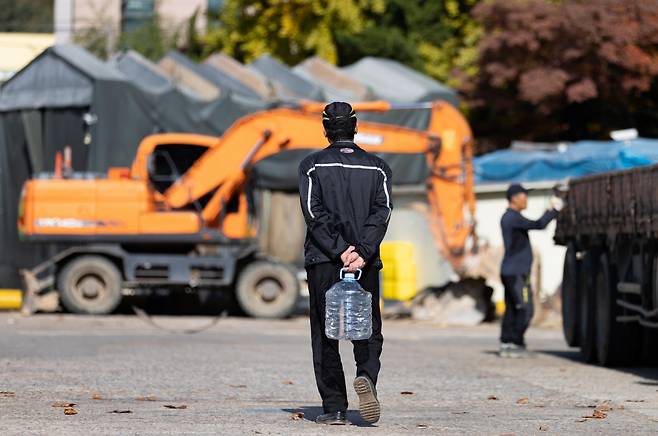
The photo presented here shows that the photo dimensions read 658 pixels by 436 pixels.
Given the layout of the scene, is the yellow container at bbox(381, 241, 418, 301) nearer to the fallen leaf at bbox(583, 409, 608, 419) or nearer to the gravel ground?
the gravel ground

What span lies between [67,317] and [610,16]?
1717cm

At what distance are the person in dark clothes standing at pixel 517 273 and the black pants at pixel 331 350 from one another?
309 inches

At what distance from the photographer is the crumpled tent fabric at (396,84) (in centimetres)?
3472

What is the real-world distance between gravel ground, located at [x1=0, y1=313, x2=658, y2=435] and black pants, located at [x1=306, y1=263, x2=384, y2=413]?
0.23 meters

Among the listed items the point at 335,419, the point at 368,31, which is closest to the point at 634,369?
the point at 335,419

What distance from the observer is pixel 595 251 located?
1712 cm

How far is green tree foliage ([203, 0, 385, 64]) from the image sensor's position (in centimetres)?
4681

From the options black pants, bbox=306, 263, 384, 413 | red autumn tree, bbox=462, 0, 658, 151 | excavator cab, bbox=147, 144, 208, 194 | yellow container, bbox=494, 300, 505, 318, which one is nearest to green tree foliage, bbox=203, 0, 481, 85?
red autumn tree, bbox=462, 0, 658, 151

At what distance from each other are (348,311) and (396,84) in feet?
85.3

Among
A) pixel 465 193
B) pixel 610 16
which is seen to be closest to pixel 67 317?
pixel 465 193

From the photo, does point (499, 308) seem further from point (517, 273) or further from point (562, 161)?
point (517, 273)

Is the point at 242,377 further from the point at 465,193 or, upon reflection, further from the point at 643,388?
the point at 465,193

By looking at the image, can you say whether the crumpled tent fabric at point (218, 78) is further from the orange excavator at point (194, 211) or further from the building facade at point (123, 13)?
the building facade at point (123, 13)

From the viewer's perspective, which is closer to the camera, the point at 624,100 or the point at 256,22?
the point at 624,100
